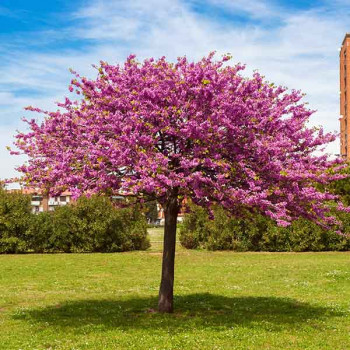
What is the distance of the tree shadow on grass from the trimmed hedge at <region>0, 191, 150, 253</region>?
66.0 ft

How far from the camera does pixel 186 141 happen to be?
44.7ft

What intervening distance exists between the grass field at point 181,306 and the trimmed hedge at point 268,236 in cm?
726

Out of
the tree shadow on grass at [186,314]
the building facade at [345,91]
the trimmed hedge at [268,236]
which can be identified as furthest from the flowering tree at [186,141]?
the building facade at [345,91]

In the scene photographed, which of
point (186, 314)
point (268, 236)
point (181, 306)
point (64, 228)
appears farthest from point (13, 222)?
point (186, 314)

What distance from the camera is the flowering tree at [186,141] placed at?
41.2ft

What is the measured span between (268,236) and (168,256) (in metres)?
23.6

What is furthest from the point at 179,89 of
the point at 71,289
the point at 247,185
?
the point at 71,289

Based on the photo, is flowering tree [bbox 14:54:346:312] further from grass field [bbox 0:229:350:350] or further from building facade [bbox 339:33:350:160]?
building facade [bbox 339:33:350:160]

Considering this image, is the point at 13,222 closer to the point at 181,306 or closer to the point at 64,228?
the point at 64,228

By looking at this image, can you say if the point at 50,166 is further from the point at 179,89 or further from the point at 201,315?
the point at 201,315

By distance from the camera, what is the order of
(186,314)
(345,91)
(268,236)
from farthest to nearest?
(345,91) < (268,236) < (186,314)

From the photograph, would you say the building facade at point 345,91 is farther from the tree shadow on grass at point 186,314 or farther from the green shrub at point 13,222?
the tree shadow on grass at point 186,314

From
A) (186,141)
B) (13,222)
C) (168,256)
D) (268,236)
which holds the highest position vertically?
(186,141)

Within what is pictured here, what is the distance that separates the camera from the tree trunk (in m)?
15.1
